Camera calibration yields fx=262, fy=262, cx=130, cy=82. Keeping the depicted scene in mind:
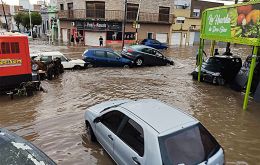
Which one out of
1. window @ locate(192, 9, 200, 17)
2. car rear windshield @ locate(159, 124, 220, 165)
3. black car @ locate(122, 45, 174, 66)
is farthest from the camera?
window @ locate(192, 9, 200, 17)

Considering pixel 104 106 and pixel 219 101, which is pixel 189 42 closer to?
pixel 219 101

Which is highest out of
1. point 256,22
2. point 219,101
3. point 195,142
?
point 256,22

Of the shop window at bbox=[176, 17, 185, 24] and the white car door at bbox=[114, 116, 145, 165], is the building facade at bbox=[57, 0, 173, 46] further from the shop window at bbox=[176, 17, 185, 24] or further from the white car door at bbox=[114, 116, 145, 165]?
the white car door at bbox=[114, 116, 145, 165]

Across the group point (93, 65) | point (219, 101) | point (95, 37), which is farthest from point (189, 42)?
point (219, 101)

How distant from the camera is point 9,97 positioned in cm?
1063

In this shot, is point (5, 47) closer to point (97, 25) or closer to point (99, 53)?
point (99, 53)

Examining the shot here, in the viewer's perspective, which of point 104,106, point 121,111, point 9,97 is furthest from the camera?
point 9,97

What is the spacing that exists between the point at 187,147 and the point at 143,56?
15.3 metres

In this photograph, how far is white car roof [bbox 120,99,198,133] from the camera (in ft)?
14.5

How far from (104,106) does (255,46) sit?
20.5ft

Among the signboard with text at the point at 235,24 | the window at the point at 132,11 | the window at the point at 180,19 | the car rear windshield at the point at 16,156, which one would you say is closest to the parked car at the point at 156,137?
the car rear windshield at the point at 16,156

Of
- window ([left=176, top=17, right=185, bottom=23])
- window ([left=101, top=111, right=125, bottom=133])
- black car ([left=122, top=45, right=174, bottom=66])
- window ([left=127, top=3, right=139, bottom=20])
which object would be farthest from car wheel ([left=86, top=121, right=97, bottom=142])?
window ([left=176, top=17, right=185, bottom=23])

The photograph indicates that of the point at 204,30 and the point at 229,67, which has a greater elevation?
the point at 204,30

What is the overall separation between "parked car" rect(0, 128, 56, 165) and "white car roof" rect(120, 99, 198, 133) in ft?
6.01
